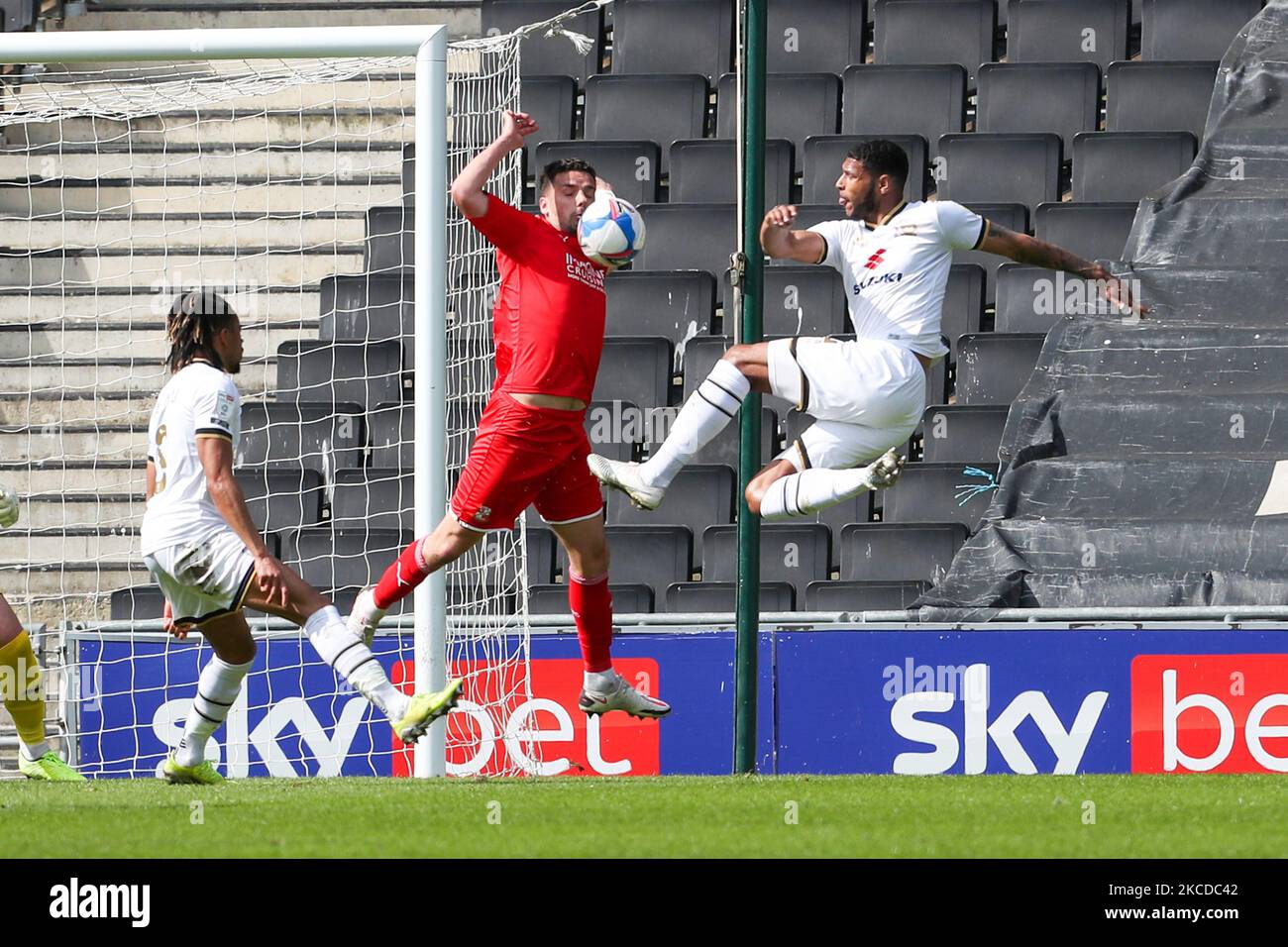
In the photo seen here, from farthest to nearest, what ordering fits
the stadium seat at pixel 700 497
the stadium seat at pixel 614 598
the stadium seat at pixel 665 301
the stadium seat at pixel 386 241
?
the stadium seat at pixel 386 241 < the stadium seat at pixel 665 301 < the stadium seat at pixel 700 497 < the stadium seat at pixel 614 598

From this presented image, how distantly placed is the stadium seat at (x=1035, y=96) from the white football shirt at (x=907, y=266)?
21.7ft

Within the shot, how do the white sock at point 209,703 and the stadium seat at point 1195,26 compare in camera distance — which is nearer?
the white sock at point 209,703

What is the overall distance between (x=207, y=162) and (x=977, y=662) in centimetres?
739

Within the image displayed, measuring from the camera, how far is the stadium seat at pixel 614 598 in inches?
468

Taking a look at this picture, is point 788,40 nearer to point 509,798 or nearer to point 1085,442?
point 1085,442

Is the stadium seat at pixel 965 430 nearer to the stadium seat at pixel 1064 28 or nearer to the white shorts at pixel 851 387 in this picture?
the stadium seat at pixel 1064 28

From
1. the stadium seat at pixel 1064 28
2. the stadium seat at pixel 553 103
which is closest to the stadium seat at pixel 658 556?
the stadium seat at pixel 553 103

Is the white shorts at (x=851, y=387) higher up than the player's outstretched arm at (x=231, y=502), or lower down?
higher up

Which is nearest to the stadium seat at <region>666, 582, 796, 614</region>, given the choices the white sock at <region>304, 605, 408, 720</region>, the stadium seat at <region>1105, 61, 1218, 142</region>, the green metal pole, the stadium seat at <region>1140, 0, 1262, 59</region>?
the green metal pole

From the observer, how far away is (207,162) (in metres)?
14.6

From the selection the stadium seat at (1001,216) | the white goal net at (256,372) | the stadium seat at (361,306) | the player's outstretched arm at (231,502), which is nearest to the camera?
the player's outstretched arm at (231,502)

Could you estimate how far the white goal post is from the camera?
8719 millimetres

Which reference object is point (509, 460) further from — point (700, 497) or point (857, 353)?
point (700, 497)
